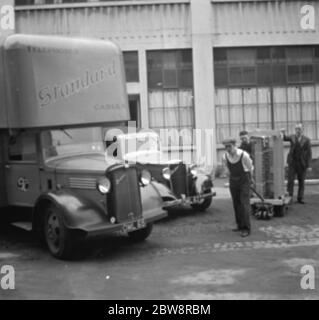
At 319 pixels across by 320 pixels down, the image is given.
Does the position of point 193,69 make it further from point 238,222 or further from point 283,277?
point 283,277

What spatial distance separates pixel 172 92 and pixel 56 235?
40.7 ft

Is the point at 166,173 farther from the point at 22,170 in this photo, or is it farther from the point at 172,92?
the point at 172,92

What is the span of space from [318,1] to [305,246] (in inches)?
534

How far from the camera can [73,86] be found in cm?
920

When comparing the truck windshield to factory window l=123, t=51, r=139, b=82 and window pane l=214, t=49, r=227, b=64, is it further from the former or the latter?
window pane l=214, t=49, r=227, b=64

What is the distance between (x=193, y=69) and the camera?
790 inches

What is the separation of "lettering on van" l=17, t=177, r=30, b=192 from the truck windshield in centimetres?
61

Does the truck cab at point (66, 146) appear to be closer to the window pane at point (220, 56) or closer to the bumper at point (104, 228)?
the bumper at point (104, 228)

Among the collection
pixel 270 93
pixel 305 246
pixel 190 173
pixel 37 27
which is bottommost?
pixel 305 246

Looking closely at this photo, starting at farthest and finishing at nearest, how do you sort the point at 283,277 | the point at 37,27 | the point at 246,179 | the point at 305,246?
the point at 37,27, the point at 246,179, the point at 305,246, the point at 283,277

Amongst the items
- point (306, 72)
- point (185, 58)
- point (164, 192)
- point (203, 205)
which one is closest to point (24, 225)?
point (164, 192)

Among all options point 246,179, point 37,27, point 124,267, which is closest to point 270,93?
point 37,27

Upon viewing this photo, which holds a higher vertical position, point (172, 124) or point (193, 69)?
point (193, 69)

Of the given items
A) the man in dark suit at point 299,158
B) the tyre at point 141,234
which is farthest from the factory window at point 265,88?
the tyre at point 141,234
